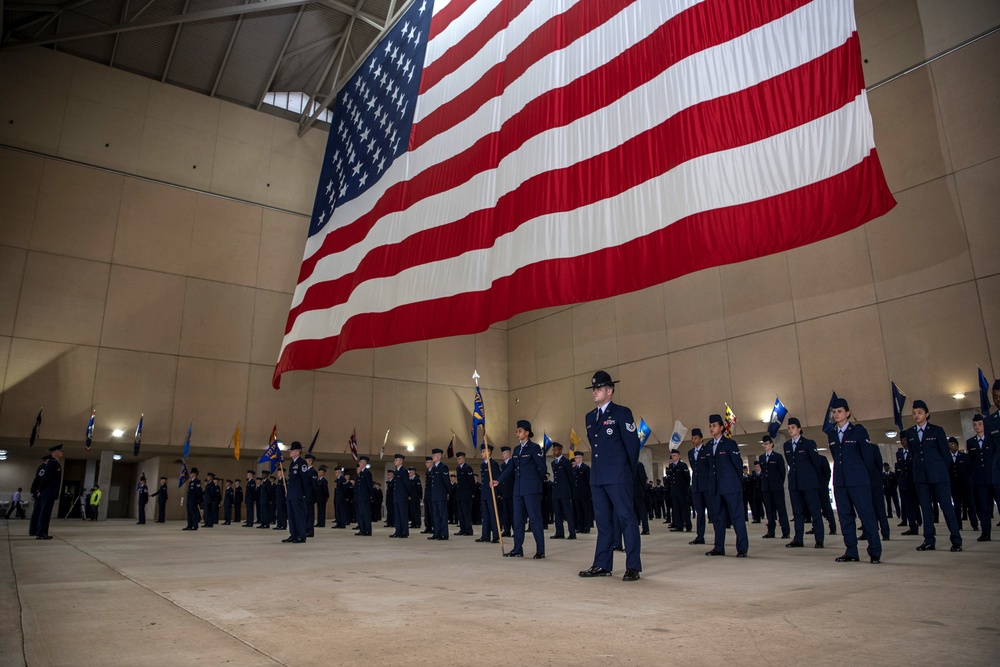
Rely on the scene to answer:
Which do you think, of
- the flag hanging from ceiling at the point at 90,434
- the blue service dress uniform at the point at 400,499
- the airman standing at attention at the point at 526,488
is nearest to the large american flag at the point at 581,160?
the airman standing at attention at the point at 526,488

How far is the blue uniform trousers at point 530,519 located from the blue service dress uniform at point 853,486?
2.59 meters

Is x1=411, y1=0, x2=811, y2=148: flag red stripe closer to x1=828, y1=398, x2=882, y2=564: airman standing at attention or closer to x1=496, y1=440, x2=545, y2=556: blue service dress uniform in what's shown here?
x1=828, y1=398, x2=882, y2=564: airman standing at attention

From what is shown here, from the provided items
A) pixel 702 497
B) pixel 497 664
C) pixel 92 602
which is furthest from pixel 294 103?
pixel 497 664

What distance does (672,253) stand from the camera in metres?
5.43

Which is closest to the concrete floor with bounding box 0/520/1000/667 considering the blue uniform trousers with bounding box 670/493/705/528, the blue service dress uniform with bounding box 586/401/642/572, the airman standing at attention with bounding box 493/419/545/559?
the blue service dress uniform with bounding box 586/401/642/572

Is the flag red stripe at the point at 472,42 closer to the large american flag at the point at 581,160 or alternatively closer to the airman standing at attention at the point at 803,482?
the large american flag at the point at 581,160

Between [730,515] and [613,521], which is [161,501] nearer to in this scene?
[730,515]

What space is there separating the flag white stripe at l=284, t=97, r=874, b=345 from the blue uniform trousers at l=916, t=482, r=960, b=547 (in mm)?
3315

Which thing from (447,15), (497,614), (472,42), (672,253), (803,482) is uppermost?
(447,15)

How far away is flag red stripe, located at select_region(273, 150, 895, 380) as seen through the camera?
4.61 m

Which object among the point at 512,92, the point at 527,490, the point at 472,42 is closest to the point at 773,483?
the point at 527,490

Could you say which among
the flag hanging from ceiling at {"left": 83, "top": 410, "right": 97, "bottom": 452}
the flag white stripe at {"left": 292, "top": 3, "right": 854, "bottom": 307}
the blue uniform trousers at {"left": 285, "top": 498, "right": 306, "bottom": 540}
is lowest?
the blue uniform trousers at {"left": 285, "top": 498, "right": 306, "bottom": 540}

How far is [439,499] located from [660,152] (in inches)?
237

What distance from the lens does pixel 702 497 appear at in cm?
780
